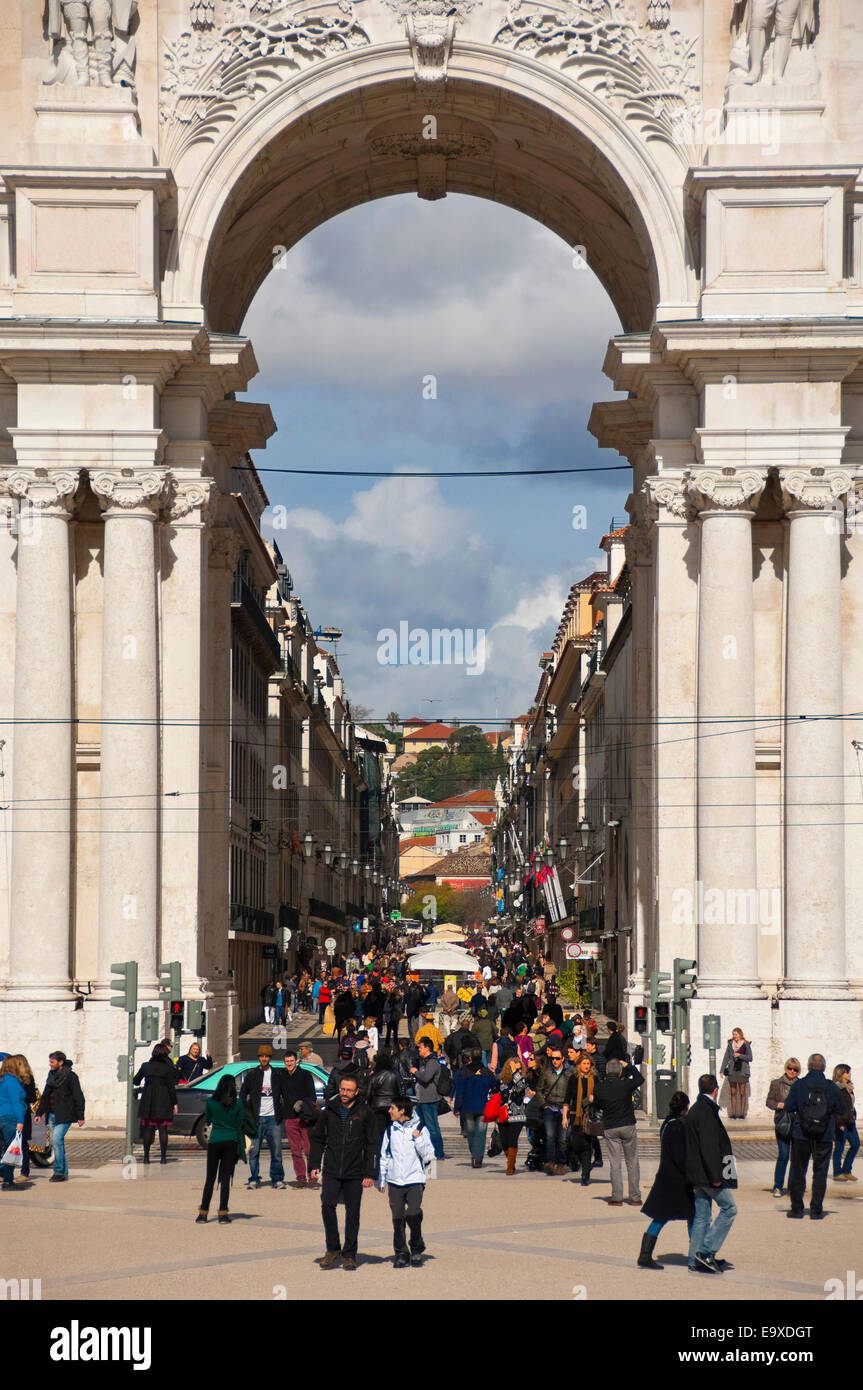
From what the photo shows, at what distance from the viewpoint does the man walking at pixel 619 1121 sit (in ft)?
77.9

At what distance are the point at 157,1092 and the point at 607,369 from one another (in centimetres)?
1557

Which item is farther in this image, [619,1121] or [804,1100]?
[619,1121]

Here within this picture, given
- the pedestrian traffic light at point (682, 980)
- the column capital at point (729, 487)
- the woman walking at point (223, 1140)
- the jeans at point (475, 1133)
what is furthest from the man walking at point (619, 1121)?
the column capital at point (729, 487)

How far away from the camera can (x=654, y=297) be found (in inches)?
1427

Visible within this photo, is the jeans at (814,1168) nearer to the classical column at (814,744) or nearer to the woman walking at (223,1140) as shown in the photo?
the woman walking at (223,1140)

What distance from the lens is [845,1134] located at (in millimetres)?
26531

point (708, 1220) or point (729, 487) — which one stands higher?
point (729, 487)

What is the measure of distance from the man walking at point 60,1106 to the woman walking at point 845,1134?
31.7ft

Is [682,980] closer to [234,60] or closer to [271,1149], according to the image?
[271,1149]

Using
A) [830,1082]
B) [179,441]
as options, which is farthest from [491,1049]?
[830,1082]

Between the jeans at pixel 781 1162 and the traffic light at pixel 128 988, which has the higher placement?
the traffic light at pixel 128 988

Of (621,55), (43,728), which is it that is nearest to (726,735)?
(43,728)

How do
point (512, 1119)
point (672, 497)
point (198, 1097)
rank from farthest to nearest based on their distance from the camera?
1. point (672, 497)
2. point (198, 1097)
3. point (512, 1119)

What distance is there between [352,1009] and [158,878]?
15.6 metres
